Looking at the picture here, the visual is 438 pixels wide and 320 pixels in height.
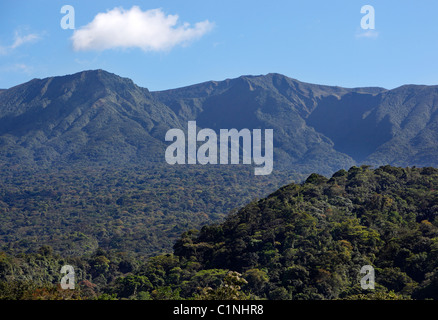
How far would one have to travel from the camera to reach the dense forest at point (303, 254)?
3002 cm

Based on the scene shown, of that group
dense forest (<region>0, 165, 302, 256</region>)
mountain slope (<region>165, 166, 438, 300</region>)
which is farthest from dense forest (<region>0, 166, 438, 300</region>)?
dense forest (<region>0, 165, 302, 256</region>)

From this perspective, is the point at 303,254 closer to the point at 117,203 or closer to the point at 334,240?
the point at 334,240

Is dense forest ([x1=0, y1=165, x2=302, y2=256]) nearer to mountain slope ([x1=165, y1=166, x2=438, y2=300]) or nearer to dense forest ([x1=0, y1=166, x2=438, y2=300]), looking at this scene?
dense forest ([x1=0, y1=166, x2=438, y2=300])

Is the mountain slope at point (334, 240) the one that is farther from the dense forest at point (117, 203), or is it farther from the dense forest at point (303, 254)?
the dense forest at point (117, 203)

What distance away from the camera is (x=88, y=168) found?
17750 centimetres

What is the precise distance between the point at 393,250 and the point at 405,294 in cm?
616

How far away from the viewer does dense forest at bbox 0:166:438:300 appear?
30.0 meters

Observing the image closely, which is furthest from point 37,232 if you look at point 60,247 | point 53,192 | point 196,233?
point 196,233

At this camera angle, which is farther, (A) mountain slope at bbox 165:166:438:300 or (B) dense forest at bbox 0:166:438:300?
(A) mountain slope at bbox 165:166:438:300

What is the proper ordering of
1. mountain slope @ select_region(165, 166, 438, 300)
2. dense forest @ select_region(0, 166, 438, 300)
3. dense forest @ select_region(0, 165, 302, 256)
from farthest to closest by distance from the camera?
dense forest @ select_region(0, 165, 302, 256) → mountain slope @ select_region(165, 166, 438, 300) → dense forest @ select_region(0, 166, 438, 300)

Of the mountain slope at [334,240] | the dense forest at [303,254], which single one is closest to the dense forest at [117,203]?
the dense forest at [303,254]

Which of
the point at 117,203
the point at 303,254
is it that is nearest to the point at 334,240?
the point at 303,254

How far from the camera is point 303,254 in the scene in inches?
1374

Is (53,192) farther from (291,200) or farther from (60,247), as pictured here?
(291,200)
